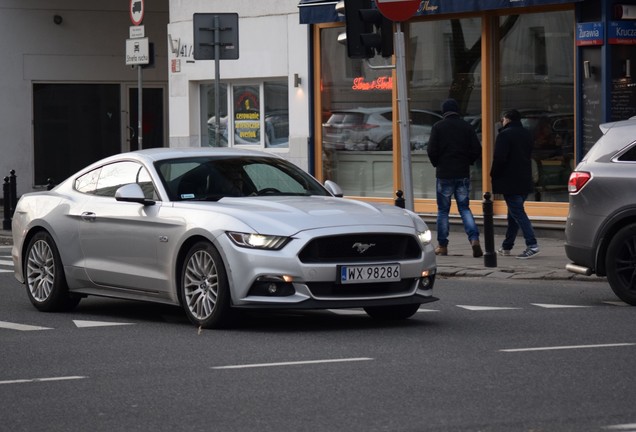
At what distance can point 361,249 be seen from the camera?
1074cm

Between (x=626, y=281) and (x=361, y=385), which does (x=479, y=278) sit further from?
(x=361, y=385)

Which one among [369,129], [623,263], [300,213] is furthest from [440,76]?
[300,213]

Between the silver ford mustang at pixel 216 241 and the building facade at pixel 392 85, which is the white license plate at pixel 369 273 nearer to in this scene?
the silver ford mustang at pixel 216 241

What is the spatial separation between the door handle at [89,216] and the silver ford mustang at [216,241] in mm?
12

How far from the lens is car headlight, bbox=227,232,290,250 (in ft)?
34.6

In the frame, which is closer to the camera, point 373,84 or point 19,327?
point 19,327

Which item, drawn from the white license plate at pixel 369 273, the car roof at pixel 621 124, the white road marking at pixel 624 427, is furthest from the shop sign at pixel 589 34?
the white road marking at pixel 624 427

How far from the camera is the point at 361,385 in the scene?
323 inches

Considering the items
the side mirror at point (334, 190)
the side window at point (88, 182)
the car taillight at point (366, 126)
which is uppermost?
the car taillight at point (366, 126)

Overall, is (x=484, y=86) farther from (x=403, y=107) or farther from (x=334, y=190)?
(x=334, y=190)

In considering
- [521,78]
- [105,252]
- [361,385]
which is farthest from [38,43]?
[361,385]

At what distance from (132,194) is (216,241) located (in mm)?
1143

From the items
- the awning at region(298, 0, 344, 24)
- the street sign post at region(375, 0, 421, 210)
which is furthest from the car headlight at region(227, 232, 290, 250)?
the awning at region(298, 0, 344, 24)

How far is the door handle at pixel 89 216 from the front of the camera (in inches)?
479
